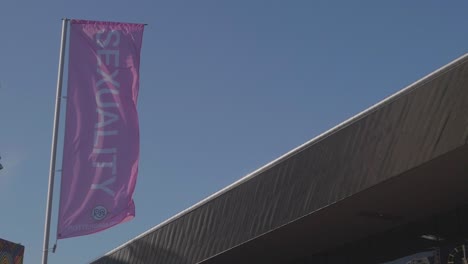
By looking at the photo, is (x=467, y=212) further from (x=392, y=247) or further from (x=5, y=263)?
(x=5, y=263)

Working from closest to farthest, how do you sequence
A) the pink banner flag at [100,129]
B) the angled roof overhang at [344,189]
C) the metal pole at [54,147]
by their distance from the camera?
the angled roof overhang at [344,189] → the pink banner flag at [100,129] → the metal pole at [54,147]

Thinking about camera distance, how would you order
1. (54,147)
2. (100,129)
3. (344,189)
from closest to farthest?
(344,189), (100,129), (54,147)

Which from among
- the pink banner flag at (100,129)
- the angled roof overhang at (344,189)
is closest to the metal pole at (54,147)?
the pink banner flag at (100,129)

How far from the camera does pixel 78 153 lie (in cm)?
1408

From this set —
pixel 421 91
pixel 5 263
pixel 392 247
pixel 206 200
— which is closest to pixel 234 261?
pixel 206 200

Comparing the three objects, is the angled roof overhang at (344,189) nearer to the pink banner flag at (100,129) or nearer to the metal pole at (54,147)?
→ the pink banner flag at (100,129)

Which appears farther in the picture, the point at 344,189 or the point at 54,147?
the point at 54,147

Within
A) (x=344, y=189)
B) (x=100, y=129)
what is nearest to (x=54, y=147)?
(x=100, y=129)

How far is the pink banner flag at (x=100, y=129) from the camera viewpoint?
13711 millimetres

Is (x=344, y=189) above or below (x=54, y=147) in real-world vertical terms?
below

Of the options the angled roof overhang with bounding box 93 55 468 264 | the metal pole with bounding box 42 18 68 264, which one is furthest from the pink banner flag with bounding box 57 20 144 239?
the angled roof overhang with bounding box 93 55 468 264

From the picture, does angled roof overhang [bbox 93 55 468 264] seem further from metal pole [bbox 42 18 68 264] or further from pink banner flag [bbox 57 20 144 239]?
metal pole [bbox 42 18 68 264]

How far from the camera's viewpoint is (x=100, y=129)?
14.2m

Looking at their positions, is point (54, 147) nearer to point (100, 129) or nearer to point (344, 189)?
point (100, 129)
